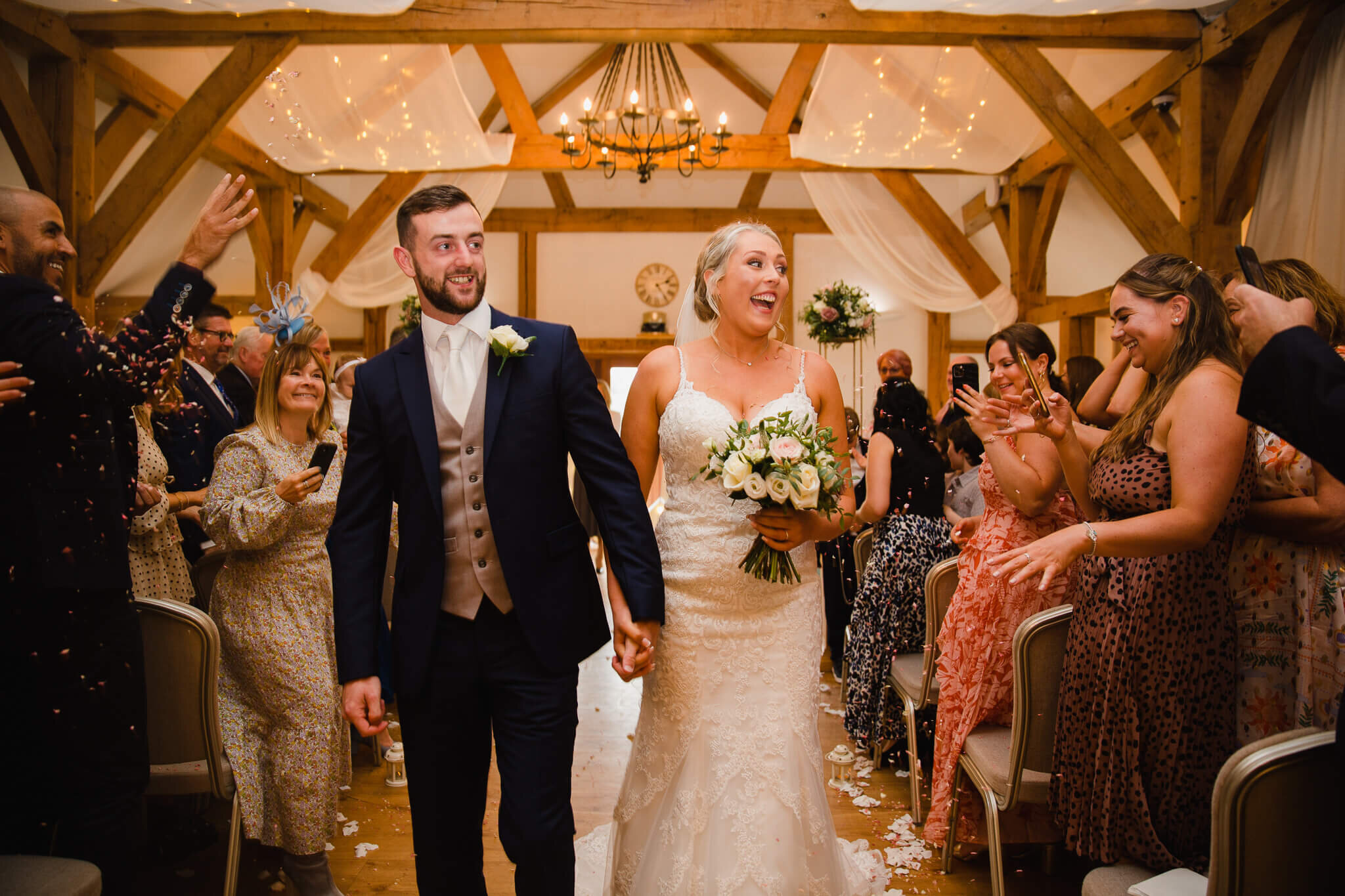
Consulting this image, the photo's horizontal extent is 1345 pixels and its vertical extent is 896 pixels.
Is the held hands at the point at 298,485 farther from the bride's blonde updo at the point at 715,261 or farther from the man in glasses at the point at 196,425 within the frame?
the bride's blonde updo at the point at 715,261

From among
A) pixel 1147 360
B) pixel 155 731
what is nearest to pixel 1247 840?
pixel 1147 360

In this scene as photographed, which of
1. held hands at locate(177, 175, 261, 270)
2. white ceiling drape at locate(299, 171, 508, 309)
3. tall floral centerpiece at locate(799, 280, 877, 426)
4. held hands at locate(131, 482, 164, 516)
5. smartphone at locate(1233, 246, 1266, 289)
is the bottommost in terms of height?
A: held hands at locate(131, 482, 164, 516)

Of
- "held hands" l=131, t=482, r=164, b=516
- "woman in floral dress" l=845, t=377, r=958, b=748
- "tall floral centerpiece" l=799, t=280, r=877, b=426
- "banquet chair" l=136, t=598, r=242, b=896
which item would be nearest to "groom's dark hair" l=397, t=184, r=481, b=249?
"banquet chair" l=136, t=598, r=242, b=896

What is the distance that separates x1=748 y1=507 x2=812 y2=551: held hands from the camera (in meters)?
2.05

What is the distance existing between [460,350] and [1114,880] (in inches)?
71.3

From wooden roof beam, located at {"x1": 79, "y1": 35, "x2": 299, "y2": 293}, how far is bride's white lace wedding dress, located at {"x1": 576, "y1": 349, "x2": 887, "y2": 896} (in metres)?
4.71

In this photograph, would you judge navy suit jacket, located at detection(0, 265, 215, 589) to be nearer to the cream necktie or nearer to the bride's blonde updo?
the cream necktie

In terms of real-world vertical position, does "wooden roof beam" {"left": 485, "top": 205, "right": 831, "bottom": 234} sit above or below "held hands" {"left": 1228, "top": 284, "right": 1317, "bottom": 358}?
above

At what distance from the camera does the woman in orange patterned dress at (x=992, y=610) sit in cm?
268

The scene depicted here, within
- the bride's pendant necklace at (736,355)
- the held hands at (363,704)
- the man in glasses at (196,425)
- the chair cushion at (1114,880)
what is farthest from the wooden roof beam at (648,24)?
the chair cushion at (1114,880)

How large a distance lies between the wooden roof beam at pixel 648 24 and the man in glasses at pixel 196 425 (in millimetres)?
2576

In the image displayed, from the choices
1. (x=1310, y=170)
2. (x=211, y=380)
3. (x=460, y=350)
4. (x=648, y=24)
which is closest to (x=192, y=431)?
(x=211, y=380)

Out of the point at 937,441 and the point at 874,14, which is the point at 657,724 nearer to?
the point at 937,441

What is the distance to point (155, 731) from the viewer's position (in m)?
2.37
